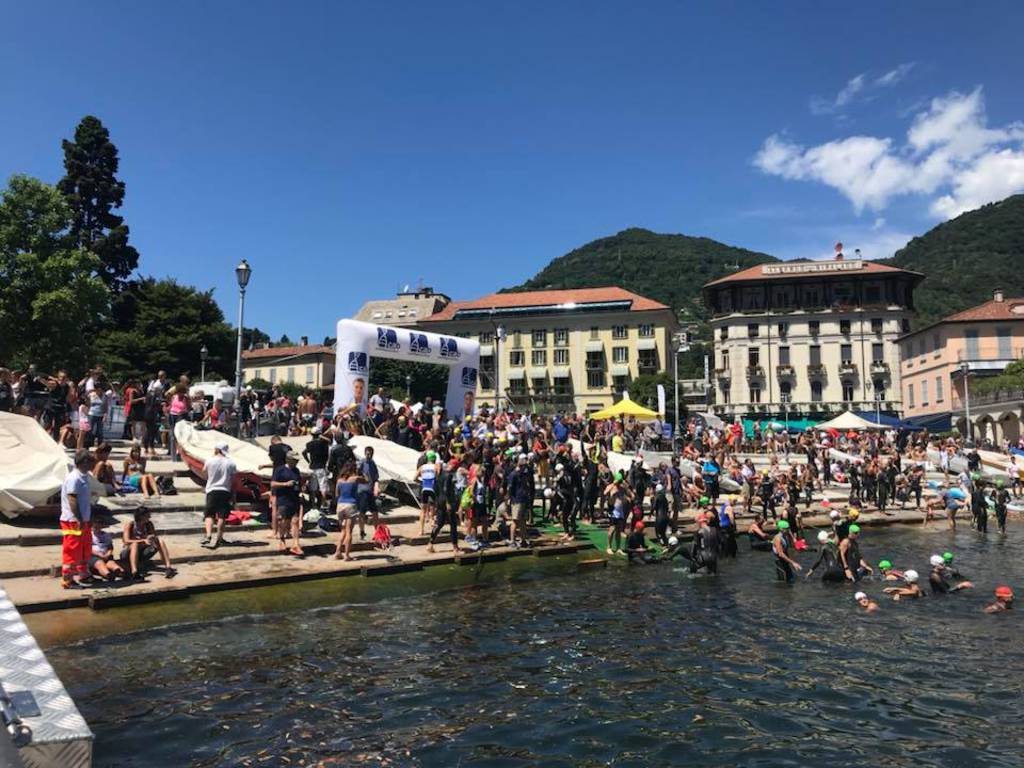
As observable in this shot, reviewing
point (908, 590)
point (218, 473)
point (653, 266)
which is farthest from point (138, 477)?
point (653, 266)

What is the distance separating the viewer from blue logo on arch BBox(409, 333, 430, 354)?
86.6 feet

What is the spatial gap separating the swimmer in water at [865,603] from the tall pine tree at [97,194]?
5537 cm

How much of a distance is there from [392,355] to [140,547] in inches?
535

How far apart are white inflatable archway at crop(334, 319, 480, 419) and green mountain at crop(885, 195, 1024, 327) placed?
91.0 m

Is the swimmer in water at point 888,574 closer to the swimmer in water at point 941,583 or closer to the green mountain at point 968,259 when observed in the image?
the swimmer in water at point 941,583

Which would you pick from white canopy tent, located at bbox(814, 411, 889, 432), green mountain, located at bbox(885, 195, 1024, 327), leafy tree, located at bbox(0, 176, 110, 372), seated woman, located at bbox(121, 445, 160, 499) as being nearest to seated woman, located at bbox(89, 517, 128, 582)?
seated woman, located at bbox(121, 445, 160, 499)

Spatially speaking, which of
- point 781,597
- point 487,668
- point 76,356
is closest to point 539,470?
point 781,597

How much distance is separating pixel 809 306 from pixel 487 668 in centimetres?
7808

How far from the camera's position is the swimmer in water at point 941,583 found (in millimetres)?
14906

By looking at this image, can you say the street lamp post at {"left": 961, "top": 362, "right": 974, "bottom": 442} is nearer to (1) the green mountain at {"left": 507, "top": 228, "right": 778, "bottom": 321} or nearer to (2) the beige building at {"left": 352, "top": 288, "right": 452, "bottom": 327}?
(2) the beige building at {"left": 352, "top": 288, "right": 452, "bottom": 327}

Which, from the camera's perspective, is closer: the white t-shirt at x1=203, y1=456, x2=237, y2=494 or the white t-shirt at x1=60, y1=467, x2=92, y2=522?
the white t-shirt at x1=60, y1=467, x2=92, y2=522

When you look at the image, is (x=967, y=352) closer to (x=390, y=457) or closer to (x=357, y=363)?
(x=357, y=363)

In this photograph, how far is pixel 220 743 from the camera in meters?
7.10

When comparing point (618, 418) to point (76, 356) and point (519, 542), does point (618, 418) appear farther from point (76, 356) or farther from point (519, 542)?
point (76, 356)
